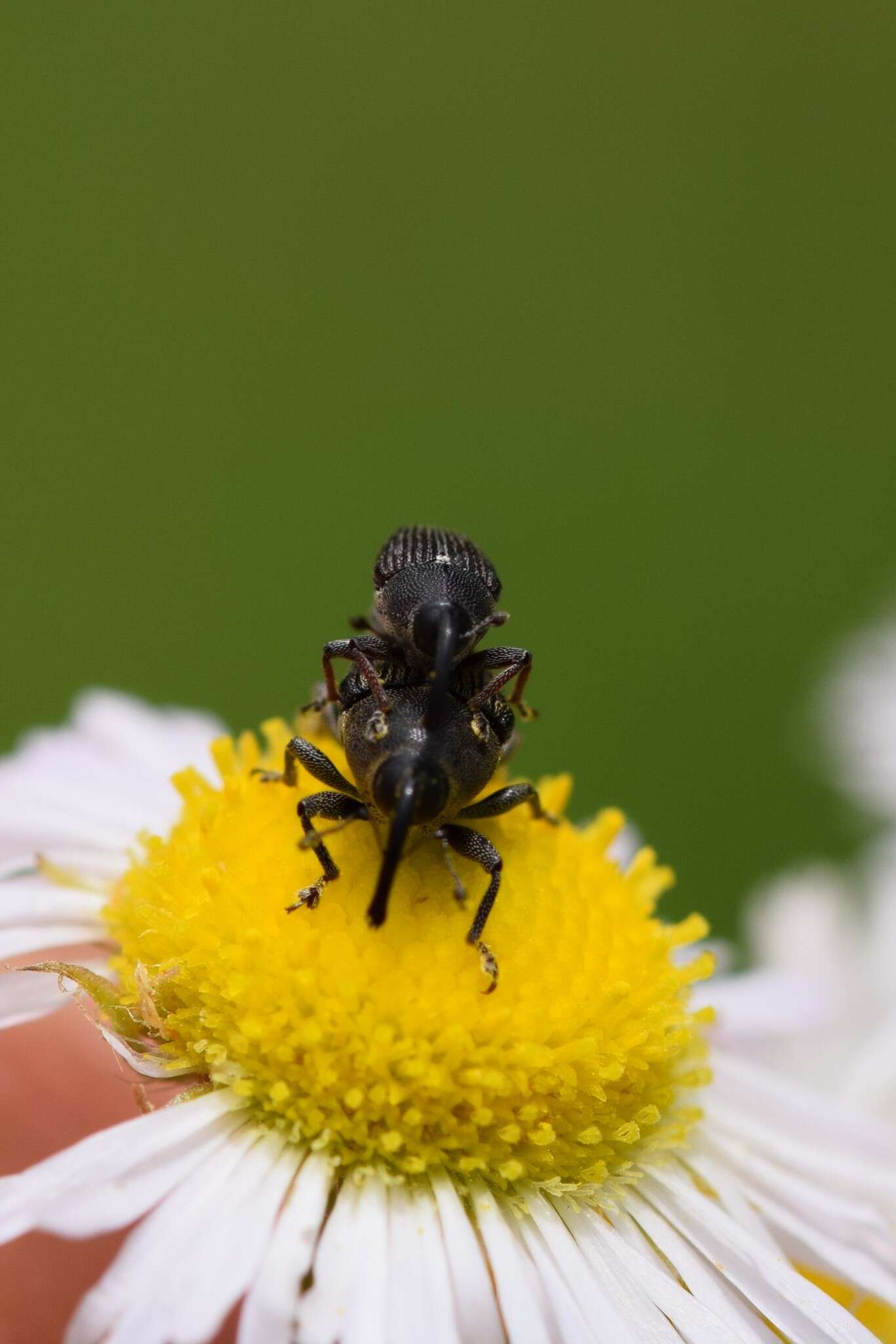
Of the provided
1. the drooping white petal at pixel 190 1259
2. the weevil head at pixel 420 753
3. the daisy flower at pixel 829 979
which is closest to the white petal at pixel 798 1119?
the daisy flower at pixel 829 979

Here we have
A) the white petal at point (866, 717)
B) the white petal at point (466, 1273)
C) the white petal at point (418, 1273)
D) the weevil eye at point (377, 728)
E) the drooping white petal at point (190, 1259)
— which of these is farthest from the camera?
the white petal at point (866, 717)

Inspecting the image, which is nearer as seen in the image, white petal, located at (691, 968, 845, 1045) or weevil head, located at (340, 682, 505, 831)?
weevil head, located at (340, 682, 505, 831)

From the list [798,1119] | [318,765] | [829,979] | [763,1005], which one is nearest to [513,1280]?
[318,765]

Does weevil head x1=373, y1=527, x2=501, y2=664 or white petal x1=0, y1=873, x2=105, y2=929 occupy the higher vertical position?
Answer: weevil head x1=373, y1=527, x2=501, y2=664

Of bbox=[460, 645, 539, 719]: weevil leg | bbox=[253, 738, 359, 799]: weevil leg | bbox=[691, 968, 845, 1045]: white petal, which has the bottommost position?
bbox=[691, 968, 845, 1045]: white petal

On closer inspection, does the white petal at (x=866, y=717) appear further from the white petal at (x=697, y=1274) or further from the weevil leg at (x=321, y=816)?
the weevil leg at (x=321, y=816)

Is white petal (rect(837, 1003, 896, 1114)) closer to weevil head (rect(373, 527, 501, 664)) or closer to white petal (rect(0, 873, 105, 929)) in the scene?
weevil head (rect(373, 527, 501, 664))

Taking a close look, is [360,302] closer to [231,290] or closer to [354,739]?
[231,290]

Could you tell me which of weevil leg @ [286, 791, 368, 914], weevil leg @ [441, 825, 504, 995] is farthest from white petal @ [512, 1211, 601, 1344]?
weevil leg @ [286, 791, 368, 914]

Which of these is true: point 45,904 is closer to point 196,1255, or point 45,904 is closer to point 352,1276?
point 196,1255
